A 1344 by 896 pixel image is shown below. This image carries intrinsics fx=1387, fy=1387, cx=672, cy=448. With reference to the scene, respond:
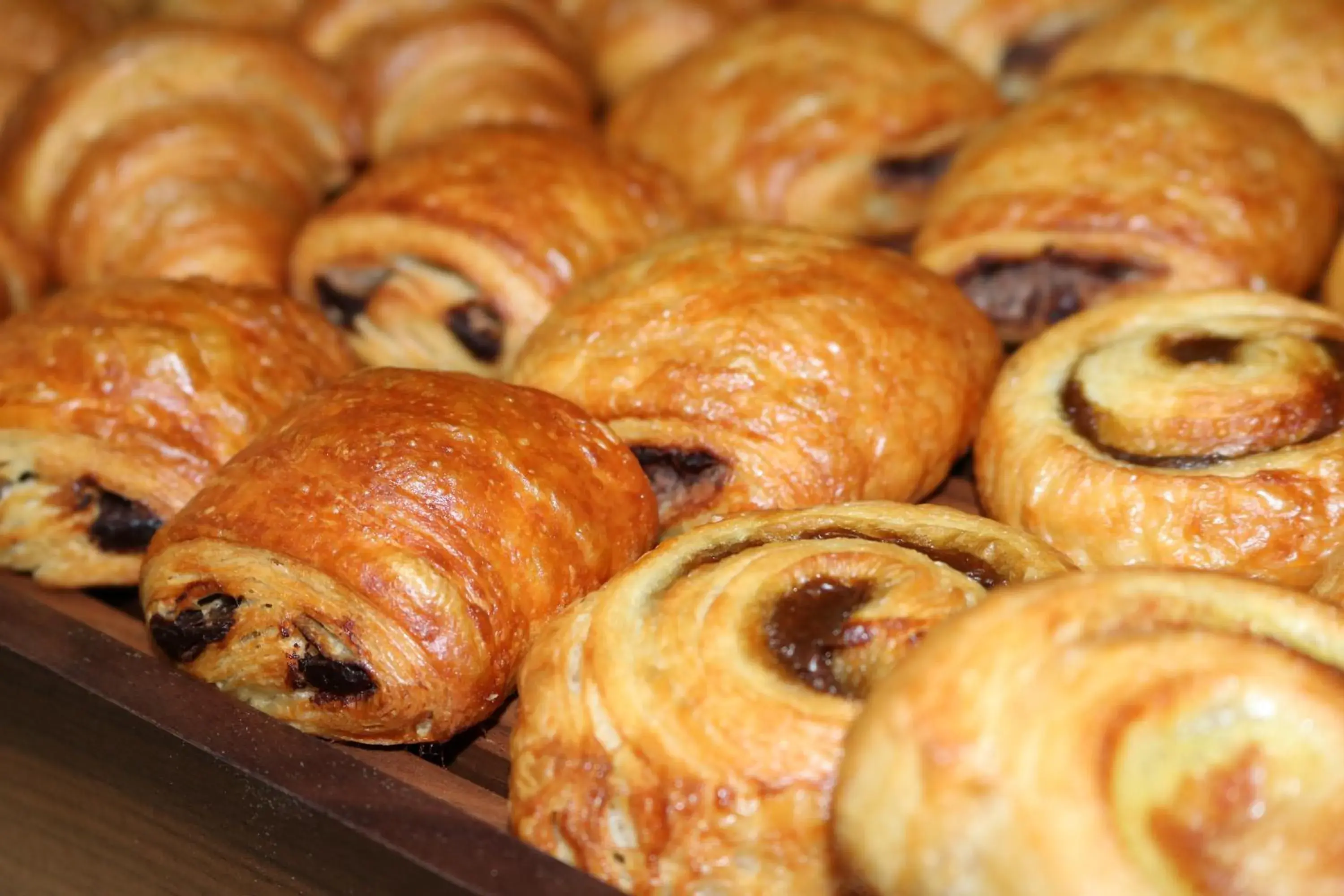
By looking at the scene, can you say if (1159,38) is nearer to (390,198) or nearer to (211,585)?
(390,198)

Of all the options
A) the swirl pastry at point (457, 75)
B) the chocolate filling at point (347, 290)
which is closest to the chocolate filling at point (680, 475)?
the chocolate filling at point (347, 290)

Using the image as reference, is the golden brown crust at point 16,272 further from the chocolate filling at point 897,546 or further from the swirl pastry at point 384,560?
the chocolate filling at point 897,546

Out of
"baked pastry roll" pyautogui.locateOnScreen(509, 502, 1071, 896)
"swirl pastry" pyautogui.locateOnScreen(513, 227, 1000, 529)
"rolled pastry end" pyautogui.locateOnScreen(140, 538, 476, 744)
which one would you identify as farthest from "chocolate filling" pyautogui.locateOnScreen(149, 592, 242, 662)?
"swirl pastry" pyautogui.locateOnScreen(513, 227, 1000, 529)

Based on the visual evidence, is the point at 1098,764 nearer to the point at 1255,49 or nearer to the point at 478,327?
the point at 478,327

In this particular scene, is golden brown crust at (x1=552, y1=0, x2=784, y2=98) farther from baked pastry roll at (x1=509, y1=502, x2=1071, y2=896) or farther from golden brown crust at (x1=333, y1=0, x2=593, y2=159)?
baked pastry roll at (x1=509, y1=502, x2=1071, y2=896)

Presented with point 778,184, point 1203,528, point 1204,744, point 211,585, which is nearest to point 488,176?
point 778,184

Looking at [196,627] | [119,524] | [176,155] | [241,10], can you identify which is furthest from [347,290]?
[241,10]
